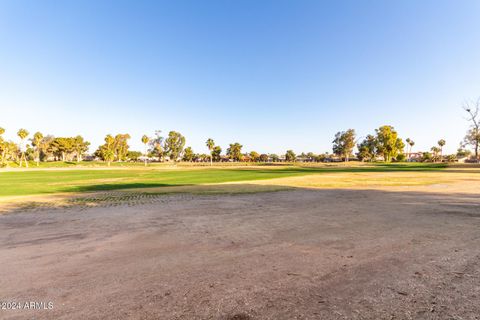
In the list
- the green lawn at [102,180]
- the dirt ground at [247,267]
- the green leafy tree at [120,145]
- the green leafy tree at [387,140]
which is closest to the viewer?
the dirt ground at [247,267]

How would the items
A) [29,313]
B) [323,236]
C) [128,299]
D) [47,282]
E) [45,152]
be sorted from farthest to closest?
[45,152], [323,236], [47,282], [128,299], [29,313]

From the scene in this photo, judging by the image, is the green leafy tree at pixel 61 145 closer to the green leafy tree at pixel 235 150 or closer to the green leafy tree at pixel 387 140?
the green leafy tree at pixel 235 150

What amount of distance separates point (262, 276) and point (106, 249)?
15.9 ft

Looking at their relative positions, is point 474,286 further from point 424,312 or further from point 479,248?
point 479,248

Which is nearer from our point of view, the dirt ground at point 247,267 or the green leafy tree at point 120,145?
the dirt ground at point 247,267

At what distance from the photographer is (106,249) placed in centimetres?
712

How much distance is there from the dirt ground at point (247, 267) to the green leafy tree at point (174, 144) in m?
148

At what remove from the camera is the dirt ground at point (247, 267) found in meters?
4.02

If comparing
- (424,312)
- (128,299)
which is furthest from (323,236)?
(128,299)

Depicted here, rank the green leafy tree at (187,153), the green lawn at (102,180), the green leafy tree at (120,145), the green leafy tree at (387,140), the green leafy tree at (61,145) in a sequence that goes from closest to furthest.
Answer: the green lawn at (102,180) → the green leafy tree at (387,140) → the green leafy tree at (61,145) → the green leafy tree at (120,145) → the green leafy tree at (187,153)

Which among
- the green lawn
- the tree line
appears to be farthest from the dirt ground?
the tree line

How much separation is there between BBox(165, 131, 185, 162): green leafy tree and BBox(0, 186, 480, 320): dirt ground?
147959mm

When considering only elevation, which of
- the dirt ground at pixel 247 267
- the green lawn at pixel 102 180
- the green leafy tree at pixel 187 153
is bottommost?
the green lawn at pixel 102 180

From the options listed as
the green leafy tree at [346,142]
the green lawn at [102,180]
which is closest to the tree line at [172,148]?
the green leafy tree at [346,142]
